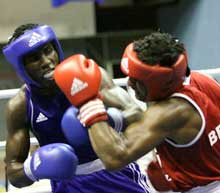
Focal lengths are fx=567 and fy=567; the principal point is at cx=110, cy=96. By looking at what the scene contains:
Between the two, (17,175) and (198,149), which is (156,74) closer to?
(198,149)

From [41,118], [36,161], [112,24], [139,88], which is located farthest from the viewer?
[112,24]

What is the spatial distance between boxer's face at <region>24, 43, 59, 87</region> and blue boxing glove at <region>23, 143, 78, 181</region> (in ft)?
0.70

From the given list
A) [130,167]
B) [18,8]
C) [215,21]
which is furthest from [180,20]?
[130,167]

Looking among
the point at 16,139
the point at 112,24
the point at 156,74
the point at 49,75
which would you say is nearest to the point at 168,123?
the point at 156,74

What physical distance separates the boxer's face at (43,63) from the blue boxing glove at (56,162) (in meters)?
0.21

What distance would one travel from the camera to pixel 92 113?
4.61ft

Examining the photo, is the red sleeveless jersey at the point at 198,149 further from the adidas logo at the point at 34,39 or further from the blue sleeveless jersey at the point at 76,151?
the adidas logo at the point at 34,39

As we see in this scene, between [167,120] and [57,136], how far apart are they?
0.48 metres

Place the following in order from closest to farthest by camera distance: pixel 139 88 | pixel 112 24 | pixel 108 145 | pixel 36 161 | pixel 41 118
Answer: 1. pixel 108 145
2. pixel 139 88
3. pixel 36 161
4. pixel 41 118
5. pixel 112 24

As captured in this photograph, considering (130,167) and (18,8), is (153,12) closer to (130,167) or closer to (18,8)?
(18,8)

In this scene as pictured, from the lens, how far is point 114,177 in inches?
70.4

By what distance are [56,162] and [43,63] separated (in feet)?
1.01

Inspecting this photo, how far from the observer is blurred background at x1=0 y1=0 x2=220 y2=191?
441 centimetres

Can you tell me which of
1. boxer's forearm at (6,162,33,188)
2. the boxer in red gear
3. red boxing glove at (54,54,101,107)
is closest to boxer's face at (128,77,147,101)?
the boxer in red gear
